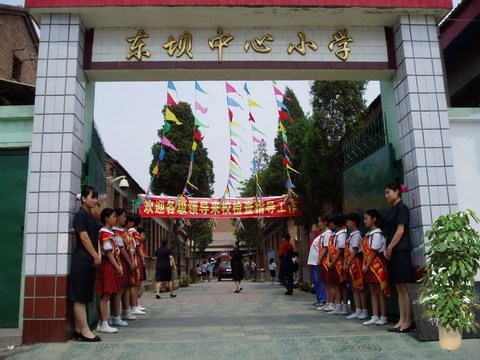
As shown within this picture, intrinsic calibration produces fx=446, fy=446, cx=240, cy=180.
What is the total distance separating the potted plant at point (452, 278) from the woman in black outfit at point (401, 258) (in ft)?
4.25

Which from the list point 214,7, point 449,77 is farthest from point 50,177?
point 449,77

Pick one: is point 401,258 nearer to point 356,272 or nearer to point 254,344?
point 356,272

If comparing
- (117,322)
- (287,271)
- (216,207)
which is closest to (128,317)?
(117,322)

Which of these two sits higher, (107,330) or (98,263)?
(98,263)

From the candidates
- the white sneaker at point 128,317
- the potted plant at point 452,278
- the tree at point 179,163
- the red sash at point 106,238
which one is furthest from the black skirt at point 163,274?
the potted plant at point 452,278

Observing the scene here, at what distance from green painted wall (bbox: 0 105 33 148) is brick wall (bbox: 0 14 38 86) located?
308 inches

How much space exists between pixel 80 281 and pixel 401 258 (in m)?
3.81

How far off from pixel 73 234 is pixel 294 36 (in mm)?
3919

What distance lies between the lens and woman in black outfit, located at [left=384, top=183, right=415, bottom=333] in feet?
17.4

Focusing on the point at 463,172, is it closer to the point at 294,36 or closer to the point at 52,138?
the point at 294,36

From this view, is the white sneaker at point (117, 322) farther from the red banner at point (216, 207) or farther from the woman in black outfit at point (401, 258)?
the red banner at point (216, 207)

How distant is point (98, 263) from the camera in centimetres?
525

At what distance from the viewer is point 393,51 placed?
244 inches

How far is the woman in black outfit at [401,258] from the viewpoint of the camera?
17.4ft
